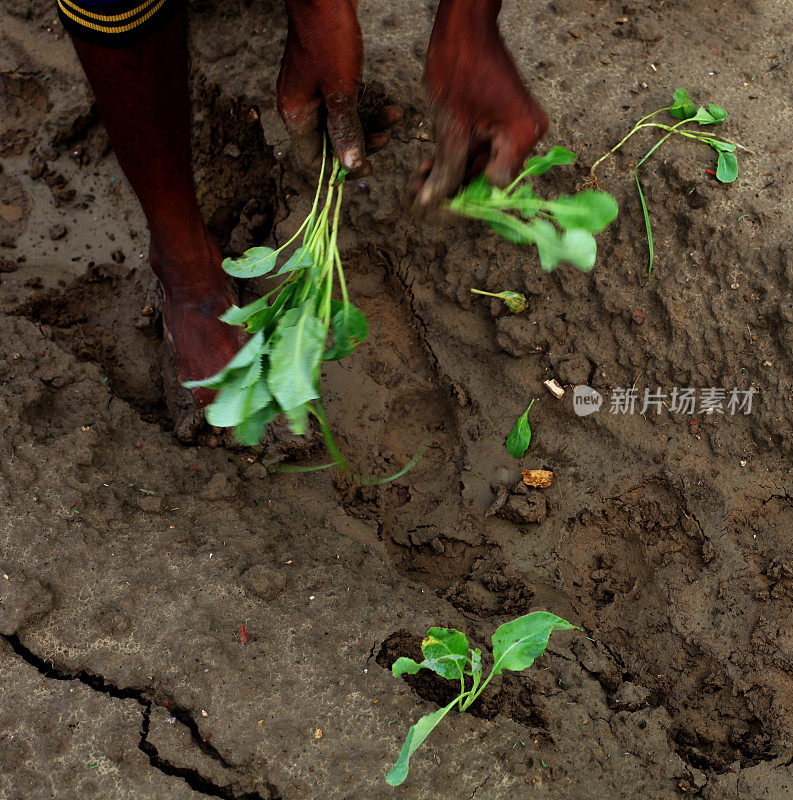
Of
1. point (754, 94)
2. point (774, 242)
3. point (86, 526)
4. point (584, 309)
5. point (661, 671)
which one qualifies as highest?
point (754, 94)

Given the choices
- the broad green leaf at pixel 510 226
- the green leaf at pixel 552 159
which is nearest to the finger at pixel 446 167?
the broad green leaf at pixel 510 226

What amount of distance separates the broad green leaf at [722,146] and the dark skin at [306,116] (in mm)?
896

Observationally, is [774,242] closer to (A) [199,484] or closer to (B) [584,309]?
(B) [584,309]

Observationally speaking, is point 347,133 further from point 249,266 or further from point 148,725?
point 148,725

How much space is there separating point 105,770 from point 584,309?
5.59 feet

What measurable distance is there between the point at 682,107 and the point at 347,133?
45.6 inches

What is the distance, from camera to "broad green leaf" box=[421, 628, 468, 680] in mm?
1652

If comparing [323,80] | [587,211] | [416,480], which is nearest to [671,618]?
[416,480]

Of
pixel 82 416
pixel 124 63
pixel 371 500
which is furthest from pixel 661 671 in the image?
pixel 124 63

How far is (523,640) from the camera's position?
165 centimetres

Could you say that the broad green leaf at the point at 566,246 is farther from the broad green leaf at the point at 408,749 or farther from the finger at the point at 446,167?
the broad green leaf at the point at 408,749

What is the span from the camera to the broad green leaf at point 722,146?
2301mm

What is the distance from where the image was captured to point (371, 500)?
7.28ft

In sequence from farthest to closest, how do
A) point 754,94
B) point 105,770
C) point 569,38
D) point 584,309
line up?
point 569,38, point 754,94, point 584,309, point 105,770
